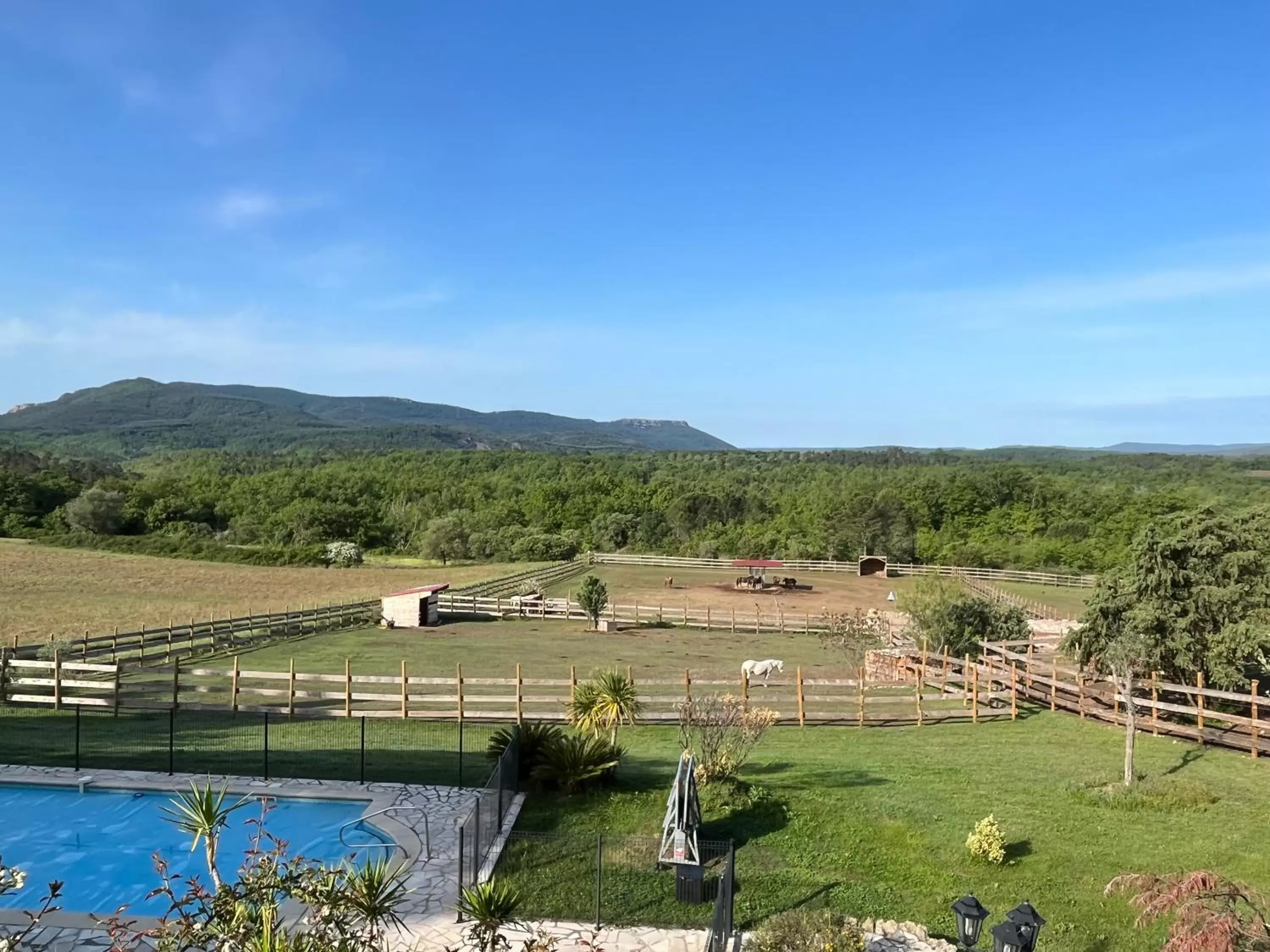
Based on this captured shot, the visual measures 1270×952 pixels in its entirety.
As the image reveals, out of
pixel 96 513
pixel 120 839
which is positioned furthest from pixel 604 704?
pixel 96 513

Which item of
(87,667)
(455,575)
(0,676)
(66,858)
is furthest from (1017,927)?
(455,575)

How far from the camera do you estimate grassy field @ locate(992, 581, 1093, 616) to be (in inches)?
1843

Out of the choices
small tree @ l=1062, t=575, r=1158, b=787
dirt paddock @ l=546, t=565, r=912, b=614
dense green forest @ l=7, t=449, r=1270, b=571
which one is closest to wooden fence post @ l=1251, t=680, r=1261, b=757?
small tree @ l=1062, t=575, r=1158, b=787

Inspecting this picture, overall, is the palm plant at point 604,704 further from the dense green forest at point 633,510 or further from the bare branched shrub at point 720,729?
the dense green forest at point 633,510

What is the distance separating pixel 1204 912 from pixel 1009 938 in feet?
4.75

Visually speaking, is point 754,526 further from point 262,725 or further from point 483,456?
point 483,456

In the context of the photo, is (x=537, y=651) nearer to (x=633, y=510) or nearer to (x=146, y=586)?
(x=146, y=586)

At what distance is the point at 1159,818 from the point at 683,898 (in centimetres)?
686

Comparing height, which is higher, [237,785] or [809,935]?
[809,935]

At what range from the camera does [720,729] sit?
13031 millimetres

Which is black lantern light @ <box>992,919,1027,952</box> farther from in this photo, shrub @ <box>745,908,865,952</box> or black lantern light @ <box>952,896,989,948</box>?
shrub @ <box>745,908,865,952</box>

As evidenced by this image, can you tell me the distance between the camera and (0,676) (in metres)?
19.6

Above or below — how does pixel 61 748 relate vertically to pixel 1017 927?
below

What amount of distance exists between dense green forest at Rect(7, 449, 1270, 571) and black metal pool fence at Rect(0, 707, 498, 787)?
45.7 m
